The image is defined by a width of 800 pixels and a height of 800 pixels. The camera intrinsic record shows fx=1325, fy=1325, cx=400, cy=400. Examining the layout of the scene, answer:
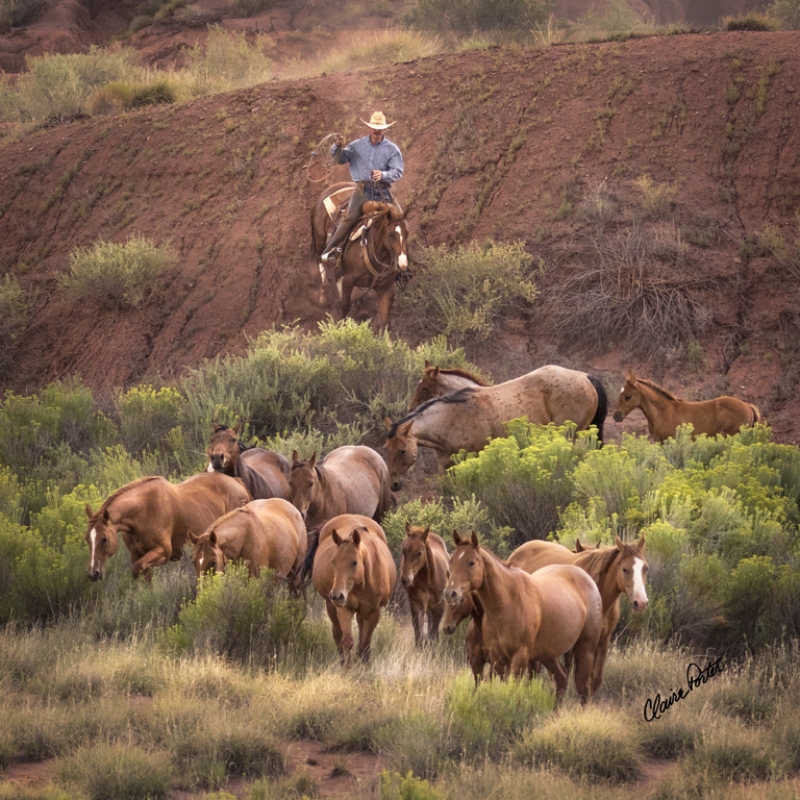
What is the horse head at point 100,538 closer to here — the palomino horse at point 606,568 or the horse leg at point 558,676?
the palomino horse at point 606,568

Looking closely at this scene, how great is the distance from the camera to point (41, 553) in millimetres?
11539

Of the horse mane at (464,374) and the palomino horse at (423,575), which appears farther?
the horse mane at (464,374)

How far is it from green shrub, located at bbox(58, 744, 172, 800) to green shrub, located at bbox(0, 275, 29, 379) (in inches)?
687

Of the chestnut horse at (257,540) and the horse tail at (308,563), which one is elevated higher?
the chestnut horse at (257,540)

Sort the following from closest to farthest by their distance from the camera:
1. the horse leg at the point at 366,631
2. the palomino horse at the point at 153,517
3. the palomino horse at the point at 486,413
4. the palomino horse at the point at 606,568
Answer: the palomino horse at the point at 606,568
the horse leg at the point at 366,631
the palomino horse at the point at 153,517
the palomino horse at the point at 486,413

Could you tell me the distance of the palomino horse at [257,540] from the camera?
10.4m

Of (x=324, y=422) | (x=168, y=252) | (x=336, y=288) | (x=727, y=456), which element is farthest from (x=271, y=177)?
(x=727, y=456)

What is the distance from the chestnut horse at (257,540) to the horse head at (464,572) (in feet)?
8.47

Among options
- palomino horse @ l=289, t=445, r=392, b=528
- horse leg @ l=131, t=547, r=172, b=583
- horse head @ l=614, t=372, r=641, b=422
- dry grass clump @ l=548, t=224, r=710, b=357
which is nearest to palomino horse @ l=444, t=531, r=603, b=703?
palomino horse @ l=289, t=445, r=392, b=528

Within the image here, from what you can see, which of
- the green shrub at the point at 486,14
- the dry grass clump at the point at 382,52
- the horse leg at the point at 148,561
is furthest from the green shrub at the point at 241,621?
the green shrub at the point at 486,14

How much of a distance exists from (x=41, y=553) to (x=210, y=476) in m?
1.85

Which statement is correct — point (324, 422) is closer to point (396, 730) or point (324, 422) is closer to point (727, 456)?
point (727, 456)

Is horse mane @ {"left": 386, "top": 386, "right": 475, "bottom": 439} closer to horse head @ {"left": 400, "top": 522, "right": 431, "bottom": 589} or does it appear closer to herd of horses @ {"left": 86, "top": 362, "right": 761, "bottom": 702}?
herd of horses @ {"left": 86, "top": 362, "right": 761, "bottom": 702}
